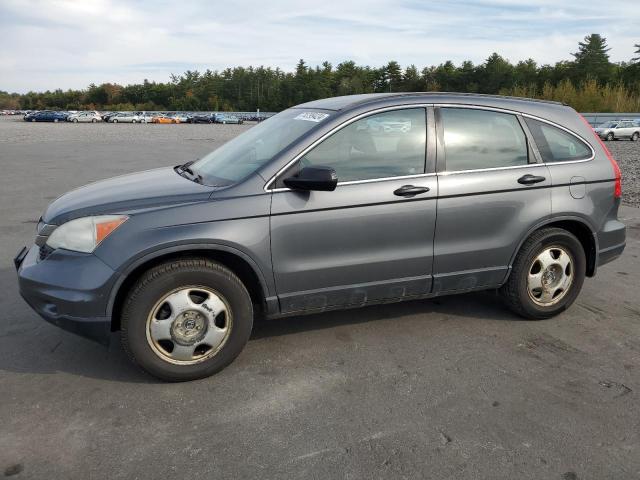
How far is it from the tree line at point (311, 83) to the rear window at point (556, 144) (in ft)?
275

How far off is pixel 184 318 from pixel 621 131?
1484 inches

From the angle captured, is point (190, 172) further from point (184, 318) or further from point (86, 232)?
point (184, 318)

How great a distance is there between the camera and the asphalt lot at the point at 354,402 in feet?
8.93

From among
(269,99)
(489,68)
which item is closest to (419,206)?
(489,68)

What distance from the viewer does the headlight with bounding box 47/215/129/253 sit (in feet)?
11.0

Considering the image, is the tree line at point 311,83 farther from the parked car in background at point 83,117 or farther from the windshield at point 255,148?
the windshield at point 255,148

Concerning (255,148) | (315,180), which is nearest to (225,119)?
(255,148)

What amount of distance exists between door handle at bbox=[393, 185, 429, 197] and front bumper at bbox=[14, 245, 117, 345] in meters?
1.91

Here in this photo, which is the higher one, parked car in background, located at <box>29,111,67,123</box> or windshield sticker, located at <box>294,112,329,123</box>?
windshield sticker, located at <box>294,112,329,123</box>

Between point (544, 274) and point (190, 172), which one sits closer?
point (190, 172)

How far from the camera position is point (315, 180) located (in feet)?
11.4

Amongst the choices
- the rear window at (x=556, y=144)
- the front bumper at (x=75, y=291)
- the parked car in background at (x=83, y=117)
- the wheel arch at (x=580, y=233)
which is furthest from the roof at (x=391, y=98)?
the parked car in background at (x=83, y=117)

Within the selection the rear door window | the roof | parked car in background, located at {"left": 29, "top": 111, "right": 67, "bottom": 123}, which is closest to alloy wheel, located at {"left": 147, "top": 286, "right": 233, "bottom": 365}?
the roof

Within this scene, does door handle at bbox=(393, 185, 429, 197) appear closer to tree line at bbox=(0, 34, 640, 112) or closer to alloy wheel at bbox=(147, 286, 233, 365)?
alloy wheel at bbox=(147, 286, 233, 365)
